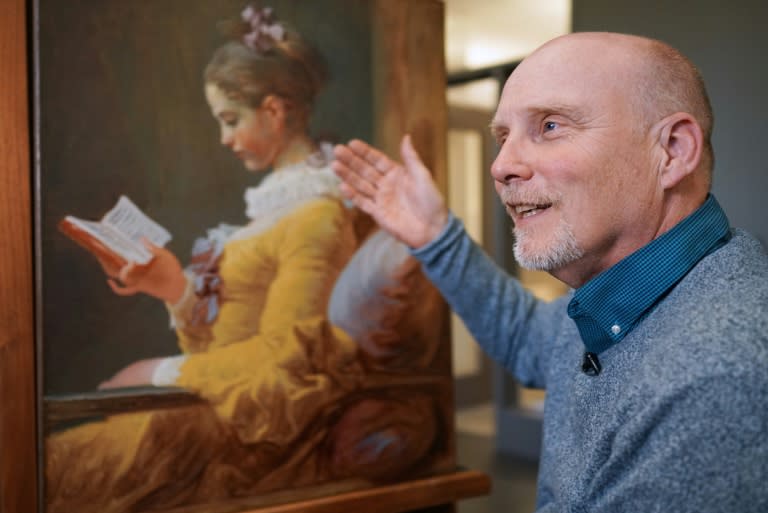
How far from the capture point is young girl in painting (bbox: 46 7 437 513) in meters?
1.18

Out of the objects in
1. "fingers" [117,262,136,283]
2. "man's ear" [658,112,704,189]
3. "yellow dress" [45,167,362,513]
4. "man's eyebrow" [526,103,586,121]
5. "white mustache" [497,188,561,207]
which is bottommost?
"yellow dress" [45,167,362,513]

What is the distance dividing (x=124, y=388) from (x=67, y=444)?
12cm

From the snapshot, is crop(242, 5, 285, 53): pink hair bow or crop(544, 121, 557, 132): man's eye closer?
crop(544, 121, 557, 132): man's eye

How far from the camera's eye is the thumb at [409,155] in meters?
1.53

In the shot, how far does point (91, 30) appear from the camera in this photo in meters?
1.16

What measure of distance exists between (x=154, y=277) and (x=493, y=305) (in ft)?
2.57

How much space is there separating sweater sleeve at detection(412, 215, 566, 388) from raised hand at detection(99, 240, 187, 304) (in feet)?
1.70

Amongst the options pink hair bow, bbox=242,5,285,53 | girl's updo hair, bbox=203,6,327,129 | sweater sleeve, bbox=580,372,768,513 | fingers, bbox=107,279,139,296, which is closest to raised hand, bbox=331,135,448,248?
girl's updo hair, bbox=203,6,327,129

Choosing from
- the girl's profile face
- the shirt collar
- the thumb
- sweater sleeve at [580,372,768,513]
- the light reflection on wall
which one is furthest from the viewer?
the light reflection on wall

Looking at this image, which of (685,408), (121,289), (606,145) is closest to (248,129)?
(121,289)

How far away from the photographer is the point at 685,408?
87 centimetres

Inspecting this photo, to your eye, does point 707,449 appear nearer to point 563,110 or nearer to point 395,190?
point 563,110

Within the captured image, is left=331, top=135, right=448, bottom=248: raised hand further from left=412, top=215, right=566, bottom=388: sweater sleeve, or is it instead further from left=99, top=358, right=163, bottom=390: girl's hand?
left=99, top=358, right=163, bottom=390: girl's hand

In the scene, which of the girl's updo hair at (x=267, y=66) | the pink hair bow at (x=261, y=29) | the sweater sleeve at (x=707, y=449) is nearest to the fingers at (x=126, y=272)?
the girl's updo hair at (x=267, y=66)
